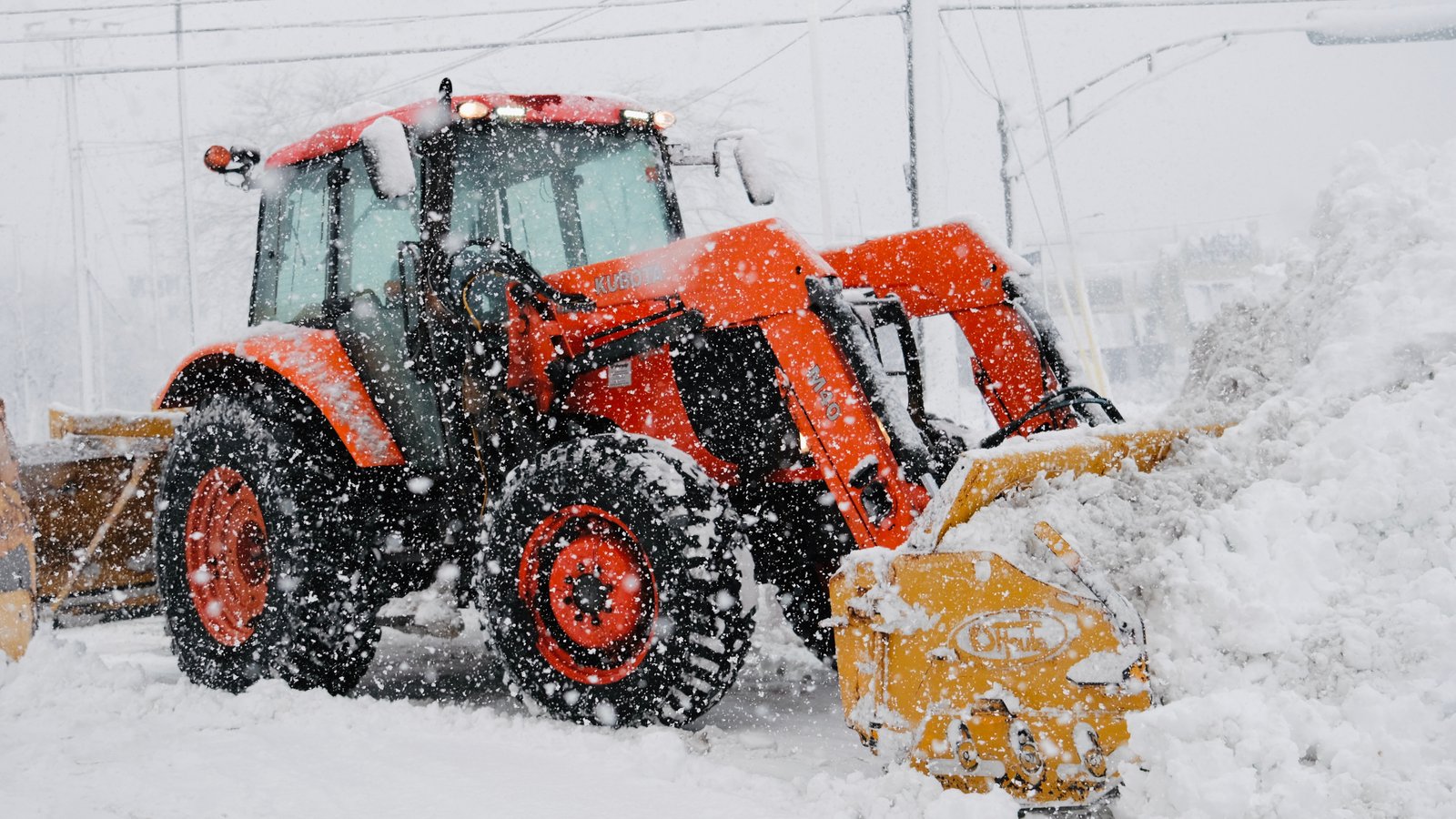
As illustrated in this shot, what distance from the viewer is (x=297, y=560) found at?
466 cm

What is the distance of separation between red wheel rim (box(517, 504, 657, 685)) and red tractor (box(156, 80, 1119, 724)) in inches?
0.4

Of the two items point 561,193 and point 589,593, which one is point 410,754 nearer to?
point 589,593

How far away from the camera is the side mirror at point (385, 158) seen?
421cm

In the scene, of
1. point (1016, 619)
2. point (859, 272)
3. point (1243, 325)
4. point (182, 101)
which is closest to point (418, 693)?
point (859, 272)

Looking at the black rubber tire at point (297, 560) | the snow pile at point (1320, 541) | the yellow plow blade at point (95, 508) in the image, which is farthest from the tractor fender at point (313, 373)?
the snow pile at point (1320, 541)

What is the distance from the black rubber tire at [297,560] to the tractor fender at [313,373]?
15 cm

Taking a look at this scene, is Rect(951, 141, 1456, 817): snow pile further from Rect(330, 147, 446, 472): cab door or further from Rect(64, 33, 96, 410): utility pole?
Rect(64, 33, 96, 410): utility pole

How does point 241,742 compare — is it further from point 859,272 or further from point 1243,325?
point 1243,325

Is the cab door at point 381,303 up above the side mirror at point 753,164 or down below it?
below

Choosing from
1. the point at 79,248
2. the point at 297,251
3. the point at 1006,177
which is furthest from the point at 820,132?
the point at 79,248

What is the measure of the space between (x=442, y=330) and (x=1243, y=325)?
9.50ft

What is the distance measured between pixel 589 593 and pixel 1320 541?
2325mm

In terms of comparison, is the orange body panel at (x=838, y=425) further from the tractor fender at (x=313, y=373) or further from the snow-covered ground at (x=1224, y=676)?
the tractor fender at (x=313, y=373)

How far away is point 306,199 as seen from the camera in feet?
17.5
